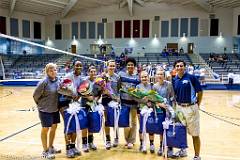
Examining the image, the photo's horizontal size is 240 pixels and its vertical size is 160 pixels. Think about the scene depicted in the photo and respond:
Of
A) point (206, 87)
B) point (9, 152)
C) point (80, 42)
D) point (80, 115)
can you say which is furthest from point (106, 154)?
point (80, 42)

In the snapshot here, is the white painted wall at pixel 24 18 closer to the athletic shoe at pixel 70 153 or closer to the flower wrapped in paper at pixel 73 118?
the flower wrapped in paper at pixel 73 118

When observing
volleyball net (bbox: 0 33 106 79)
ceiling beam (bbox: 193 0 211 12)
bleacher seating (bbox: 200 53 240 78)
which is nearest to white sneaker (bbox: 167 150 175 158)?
bleacher seating (bbox: 200 53 240 78)

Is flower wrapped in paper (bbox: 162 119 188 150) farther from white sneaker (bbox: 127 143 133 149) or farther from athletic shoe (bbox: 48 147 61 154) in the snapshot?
athletic shoe (bbox: 48 147 61 154)

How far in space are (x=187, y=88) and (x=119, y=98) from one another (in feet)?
4.19

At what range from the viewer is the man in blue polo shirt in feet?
13.8

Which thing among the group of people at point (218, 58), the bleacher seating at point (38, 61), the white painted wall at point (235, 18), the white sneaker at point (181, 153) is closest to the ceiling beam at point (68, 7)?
the bleacher seating at point (38, 61)

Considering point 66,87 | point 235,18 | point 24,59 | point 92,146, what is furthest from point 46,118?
point 235,18

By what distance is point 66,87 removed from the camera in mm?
4395

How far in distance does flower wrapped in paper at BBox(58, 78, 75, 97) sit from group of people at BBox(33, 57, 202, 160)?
117mm

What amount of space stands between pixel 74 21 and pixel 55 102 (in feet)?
87.5

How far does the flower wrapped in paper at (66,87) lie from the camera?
14.4ft

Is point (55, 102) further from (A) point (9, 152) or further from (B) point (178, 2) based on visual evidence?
(B) point (178, 2)

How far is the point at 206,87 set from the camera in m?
17.5

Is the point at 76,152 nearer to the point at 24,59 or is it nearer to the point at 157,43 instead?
the point at 24,59
